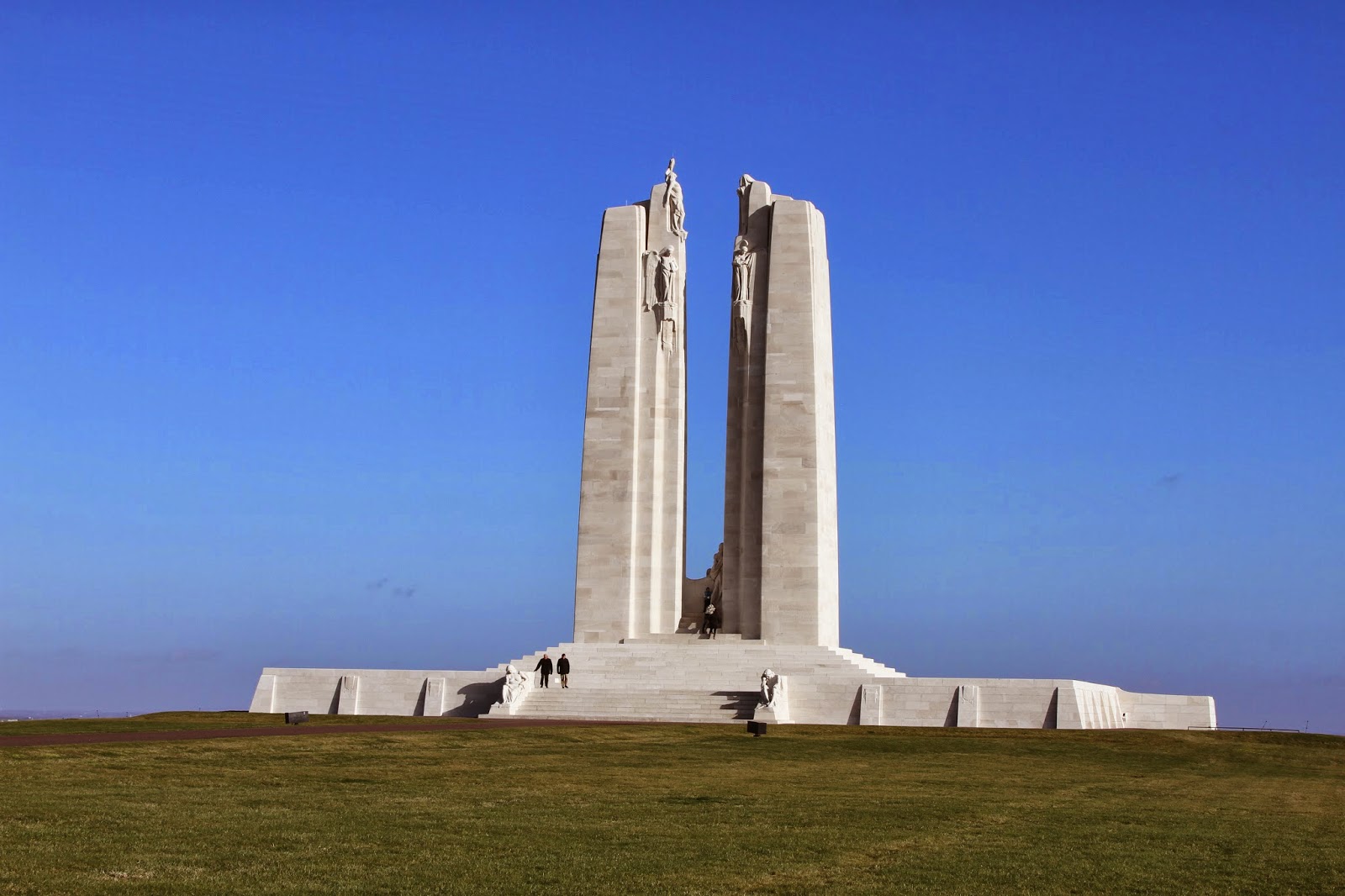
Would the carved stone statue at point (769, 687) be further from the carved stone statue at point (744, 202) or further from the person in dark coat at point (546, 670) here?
the carved stone statue at point (744, 202)

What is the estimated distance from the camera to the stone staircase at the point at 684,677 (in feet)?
98.1

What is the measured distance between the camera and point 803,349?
37250 mm

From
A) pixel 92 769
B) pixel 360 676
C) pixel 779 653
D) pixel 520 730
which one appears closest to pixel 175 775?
pixel 92 769

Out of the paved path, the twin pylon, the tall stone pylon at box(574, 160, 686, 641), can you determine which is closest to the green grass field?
the paved path

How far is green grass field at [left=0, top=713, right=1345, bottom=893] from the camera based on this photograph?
9.66m

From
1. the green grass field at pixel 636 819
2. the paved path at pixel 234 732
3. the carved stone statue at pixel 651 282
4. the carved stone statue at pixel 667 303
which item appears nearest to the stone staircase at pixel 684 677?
the paved path at pixel 234 732

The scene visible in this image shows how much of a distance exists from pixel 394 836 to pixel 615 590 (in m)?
25.8

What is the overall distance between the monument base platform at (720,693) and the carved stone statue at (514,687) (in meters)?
0.19

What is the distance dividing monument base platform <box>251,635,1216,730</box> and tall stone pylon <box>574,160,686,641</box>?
1866 millimetres

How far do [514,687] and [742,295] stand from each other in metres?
13.0

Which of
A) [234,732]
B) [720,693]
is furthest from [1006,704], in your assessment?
[234,732]

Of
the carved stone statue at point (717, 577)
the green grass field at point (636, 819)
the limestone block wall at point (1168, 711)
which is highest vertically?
the carved stone statue at point (717, 577)

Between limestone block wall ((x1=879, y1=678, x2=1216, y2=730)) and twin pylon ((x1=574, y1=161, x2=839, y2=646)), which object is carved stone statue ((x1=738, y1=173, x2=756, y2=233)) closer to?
twin pylon ((x1=574, y1=161, x2=839, y2=646))

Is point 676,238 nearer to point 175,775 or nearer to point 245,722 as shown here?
point 245,722
